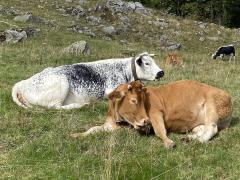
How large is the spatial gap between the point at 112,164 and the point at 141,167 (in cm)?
38

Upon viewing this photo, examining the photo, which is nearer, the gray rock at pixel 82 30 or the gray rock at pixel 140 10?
the gray rock at pixel 82 30

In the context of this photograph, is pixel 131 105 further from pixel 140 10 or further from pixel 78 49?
pixel 140 10

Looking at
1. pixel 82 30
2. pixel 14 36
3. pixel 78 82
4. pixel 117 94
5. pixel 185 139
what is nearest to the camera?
pixel 185 139

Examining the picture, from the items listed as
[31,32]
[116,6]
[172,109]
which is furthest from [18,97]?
[116,6]

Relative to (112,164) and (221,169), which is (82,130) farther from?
(221,169)

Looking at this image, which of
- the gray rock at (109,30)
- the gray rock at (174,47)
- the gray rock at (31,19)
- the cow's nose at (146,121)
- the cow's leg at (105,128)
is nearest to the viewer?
the cow's nose at (146,121)

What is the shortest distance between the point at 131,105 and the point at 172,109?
2.43ft

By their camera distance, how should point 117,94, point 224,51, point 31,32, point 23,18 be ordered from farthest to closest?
point 23,18
point 224,51
point 31,32
point 117,94

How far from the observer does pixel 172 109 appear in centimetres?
906

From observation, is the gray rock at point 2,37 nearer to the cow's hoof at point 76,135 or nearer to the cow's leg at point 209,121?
the cow's hoof at point 76,135

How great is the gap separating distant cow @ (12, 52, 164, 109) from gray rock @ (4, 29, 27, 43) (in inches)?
506

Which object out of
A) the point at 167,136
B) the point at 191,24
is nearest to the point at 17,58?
the point at 167,136

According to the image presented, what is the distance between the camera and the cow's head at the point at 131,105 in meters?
8.70

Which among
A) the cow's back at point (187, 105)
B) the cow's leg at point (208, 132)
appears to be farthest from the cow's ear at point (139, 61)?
the cow's leg at point (208, 132)
